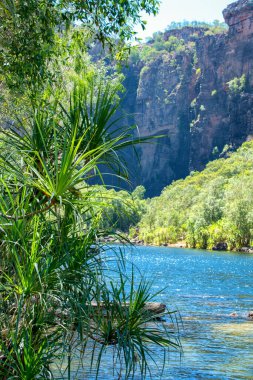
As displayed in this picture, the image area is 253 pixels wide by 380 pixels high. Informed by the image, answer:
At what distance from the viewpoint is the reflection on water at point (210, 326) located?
12660mm

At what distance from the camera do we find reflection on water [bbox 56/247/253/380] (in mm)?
12660

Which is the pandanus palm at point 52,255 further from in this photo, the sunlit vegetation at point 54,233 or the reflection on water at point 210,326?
the reflection on water at point 210,326

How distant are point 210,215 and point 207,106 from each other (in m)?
88.7

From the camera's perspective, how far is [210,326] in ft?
62.6

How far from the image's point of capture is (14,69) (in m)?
7.20

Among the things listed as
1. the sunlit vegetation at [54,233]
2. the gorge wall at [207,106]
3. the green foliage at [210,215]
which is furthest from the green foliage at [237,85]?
the sunlit vegetation at [54,233]

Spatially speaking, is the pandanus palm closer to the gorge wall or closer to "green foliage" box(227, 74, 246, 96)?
the gorge wall

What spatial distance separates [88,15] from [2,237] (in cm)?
322

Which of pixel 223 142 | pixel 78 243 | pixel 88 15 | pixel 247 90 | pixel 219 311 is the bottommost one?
pixel 219 311

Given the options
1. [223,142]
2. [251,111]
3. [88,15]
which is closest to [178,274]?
[88,15]

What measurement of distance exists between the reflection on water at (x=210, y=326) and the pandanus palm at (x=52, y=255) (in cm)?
60

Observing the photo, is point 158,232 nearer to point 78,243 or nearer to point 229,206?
point 229,206

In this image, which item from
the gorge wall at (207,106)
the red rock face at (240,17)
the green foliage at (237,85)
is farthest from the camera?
the red rock face at (240,17)

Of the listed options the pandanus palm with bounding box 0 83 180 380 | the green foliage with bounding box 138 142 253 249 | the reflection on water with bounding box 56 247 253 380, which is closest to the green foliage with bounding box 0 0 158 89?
the pandanus palm with bounding box 0 83 180 380
